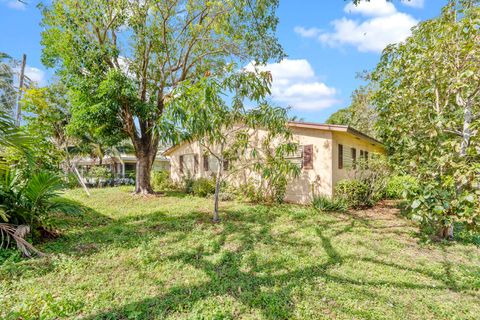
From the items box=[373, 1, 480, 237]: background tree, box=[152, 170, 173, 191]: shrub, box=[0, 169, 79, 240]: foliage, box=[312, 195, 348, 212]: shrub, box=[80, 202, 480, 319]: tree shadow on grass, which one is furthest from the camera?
box=[152, 170, 173, 191]: shrub

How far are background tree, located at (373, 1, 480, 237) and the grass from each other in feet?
4.14

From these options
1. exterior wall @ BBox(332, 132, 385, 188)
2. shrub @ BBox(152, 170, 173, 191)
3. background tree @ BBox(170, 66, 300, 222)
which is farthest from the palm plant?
shrub @ BBox(152, 170, 173, 191)

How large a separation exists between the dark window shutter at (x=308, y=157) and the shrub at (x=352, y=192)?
1340 millimetres

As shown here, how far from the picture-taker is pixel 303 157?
10414 millimetres

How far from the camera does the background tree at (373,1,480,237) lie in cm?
506

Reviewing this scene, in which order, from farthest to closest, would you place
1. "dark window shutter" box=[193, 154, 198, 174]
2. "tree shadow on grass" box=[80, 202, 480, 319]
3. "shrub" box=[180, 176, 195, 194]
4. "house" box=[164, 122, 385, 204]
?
"dark window shutter" box=[193, 154, 198, 174], "shrub" box=[180, 176, 195, 194], "house" box=[164, 122, 385, 204], "tree shadow on grass" box=[80, 202, 480, 319]

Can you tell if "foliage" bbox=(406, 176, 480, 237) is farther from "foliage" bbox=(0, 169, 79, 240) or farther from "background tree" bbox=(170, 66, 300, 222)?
"foliage" bbox=(0, 169, 79, 240)

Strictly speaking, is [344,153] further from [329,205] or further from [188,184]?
[188,184]

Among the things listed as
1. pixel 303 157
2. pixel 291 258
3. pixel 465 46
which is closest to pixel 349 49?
pixel 465 46

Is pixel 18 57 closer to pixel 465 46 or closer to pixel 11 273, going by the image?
pixel 11 273

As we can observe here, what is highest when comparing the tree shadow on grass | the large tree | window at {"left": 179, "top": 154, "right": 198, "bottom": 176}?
the large tree

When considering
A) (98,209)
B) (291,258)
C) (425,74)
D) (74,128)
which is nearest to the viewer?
(291,258)

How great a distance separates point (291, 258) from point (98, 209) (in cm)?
765

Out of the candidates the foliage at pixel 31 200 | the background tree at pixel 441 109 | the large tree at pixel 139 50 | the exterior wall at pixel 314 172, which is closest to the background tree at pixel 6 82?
the large tree at pixel 139 50
